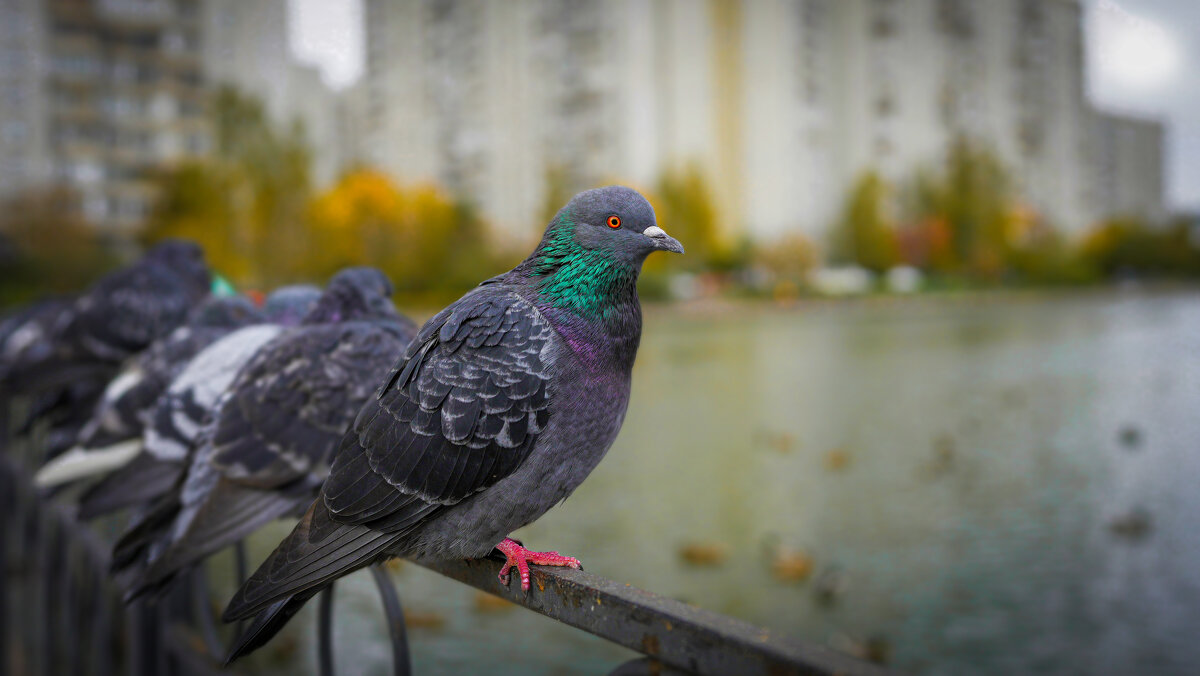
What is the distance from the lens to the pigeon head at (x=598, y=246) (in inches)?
42.9

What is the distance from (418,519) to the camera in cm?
113

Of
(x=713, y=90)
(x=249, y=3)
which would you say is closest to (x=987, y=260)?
(x=713, y=90)

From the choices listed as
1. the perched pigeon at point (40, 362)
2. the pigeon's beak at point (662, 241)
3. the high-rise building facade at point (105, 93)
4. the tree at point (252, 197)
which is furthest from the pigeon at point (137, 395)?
the high-rise building facade at point (105, 93)

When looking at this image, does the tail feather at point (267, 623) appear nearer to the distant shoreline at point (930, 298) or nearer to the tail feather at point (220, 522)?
the tail feather at point (220, 522)

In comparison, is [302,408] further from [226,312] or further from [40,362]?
[40,362]

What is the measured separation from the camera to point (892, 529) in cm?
668

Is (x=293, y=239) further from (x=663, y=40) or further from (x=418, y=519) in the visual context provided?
(x=418, y=519)

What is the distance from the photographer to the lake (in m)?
4.73

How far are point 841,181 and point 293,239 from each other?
98.7ft

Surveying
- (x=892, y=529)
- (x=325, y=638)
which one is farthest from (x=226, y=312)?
(x=892, y=529)

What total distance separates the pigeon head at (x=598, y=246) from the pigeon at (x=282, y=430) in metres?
0.59

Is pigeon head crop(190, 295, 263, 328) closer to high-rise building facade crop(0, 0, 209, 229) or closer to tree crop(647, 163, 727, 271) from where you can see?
tree crop(647, 163, 727, 271)

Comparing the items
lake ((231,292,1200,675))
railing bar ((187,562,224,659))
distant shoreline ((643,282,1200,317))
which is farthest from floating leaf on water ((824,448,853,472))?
distant shoreline ((643,282,1200,317))

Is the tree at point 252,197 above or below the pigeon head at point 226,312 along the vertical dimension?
above
